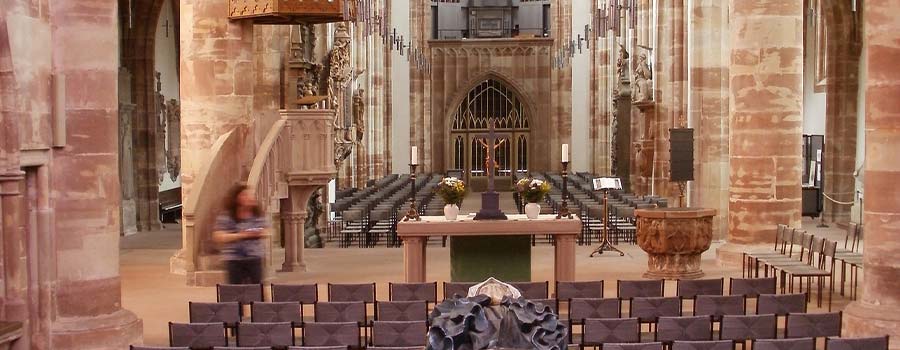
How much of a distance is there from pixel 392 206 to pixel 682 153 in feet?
41.5

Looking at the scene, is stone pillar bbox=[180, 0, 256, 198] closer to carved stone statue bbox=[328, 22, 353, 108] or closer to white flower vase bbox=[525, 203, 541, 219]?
white flower vase bbox=[525, 203, 541, 219]

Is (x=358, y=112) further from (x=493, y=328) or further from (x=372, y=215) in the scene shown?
(x=493, y=328)

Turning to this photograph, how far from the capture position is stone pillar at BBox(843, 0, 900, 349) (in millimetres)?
12000

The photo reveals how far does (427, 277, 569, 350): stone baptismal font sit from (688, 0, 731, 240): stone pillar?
18488mm

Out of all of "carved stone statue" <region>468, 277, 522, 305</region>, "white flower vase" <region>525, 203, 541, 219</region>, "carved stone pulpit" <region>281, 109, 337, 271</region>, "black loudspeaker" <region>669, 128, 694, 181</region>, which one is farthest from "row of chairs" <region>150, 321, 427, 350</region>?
"black loudspeaker" <region>669, 128, 694, 181</region>

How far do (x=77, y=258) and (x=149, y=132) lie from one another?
62.7 feet

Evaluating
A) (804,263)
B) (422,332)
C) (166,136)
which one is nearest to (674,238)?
(804,263)

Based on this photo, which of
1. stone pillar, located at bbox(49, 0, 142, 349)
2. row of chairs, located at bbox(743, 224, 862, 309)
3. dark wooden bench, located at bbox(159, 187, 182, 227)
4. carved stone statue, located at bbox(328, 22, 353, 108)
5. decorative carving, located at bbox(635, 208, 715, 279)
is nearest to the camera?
stone pillar, located at bbox(49, 0, 142, 349)

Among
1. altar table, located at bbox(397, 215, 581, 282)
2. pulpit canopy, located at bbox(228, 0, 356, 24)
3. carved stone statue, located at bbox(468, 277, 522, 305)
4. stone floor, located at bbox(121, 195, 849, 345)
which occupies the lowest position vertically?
stone floor, located at bbox(121, 195, 849, 345)

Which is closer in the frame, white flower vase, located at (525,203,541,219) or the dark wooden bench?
white flower vase, located at (525,203,541,219)

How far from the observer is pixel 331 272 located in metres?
19.2

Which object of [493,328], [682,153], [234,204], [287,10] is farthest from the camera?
[682,153]

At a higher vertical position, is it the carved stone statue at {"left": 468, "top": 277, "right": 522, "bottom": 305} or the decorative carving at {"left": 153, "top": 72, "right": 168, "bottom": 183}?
the decorative carving at {"left": 153, "top": 72, "right": 168, "bottom": 183}

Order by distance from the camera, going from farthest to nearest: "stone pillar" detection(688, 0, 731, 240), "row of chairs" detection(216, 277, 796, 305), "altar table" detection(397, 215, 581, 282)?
"stone pillar" detection(688, 0, 731, 240) < "altar table" detection(397, 215, 581, 282) < "row of chairs" detection(216, 277, 796, 305)
